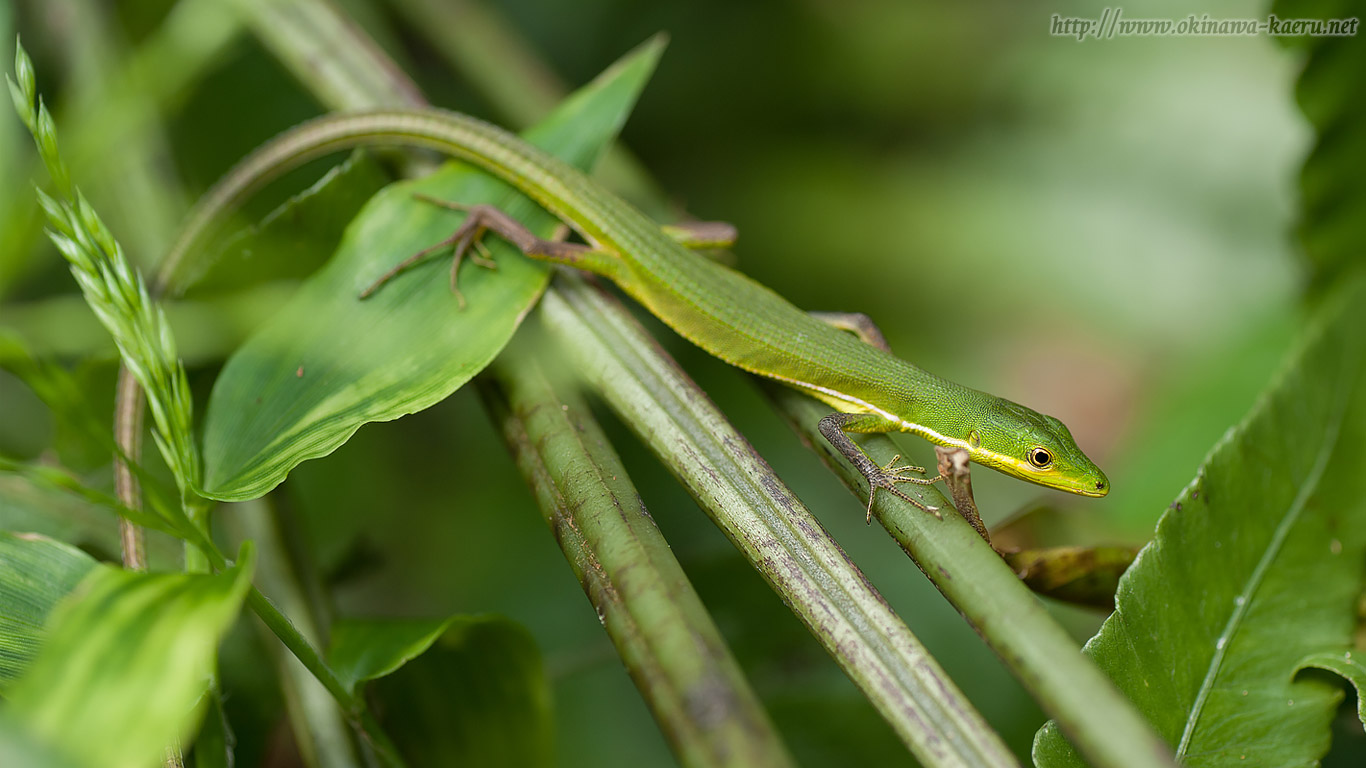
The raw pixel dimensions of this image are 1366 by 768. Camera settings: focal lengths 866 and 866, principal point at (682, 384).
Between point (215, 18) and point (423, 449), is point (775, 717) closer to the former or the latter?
point (423, 449)

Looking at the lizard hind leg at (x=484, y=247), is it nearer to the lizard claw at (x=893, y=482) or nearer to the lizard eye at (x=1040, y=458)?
the lizard claw at (x=893, y=482)

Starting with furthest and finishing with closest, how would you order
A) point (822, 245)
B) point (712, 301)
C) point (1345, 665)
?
point (822, 245) → point (712, 301) → point (1345, 665)

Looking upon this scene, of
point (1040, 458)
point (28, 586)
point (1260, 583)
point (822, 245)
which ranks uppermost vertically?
point (822, 245)

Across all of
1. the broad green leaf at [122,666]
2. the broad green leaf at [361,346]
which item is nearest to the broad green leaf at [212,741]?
the broad green leaf at [361,346]

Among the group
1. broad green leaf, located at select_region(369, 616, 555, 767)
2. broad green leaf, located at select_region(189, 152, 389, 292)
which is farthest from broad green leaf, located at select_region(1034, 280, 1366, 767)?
broad green leaf, located at select_region(189, 152, 389, 292)

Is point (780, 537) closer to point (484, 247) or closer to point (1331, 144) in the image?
point (484, 247)

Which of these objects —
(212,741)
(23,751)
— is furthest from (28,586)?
(23,751)
